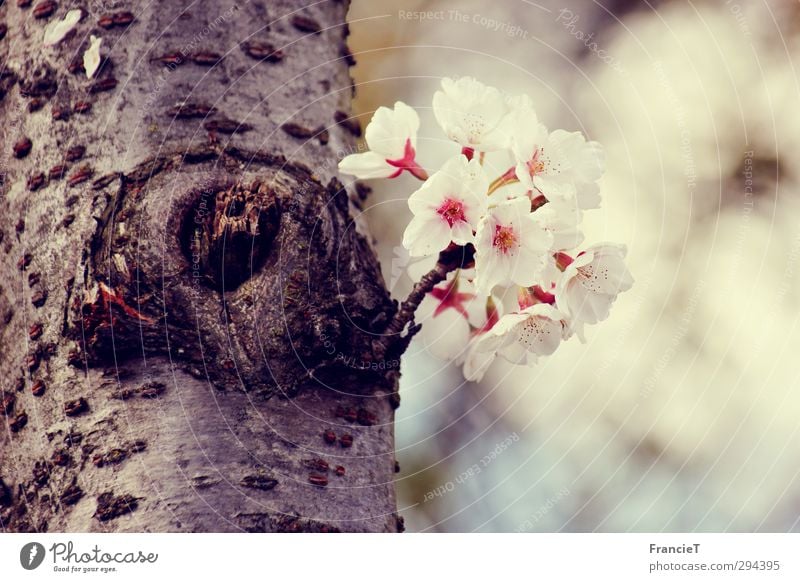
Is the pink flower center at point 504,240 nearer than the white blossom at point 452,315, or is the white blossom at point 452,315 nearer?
the pink flower center at point 504,240

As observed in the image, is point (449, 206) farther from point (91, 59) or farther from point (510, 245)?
point (91, 59)

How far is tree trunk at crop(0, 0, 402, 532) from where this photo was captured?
594mm

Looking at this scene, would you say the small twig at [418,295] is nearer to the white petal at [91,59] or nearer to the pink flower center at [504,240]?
the pink flower center at [504,240]

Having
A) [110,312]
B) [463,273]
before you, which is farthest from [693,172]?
[110,312]

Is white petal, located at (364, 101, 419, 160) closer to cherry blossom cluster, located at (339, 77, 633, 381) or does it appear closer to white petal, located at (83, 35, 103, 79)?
cherry blossom cluster, located at (339, 77, 633, 381)

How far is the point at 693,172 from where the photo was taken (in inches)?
49.4

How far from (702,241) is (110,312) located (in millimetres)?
929

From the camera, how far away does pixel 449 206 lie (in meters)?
0.60

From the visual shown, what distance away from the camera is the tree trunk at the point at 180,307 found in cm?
59

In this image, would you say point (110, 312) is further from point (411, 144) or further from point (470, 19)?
point (470, 19)

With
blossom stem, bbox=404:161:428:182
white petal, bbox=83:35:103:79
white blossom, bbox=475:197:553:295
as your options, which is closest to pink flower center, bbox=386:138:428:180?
blossom stem, bbox=404:161:428:182

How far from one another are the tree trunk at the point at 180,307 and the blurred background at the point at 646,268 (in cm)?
49

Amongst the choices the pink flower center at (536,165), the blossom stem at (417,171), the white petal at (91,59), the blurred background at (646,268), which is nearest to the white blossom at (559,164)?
the pink flower center at (536,165)

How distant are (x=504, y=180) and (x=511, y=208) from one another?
0.04 m
